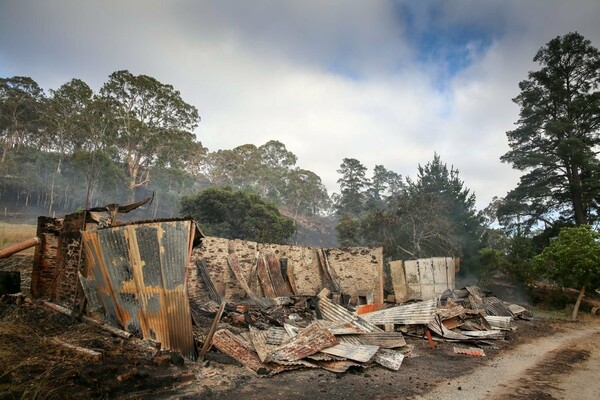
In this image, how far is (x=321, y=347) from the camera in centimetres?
533

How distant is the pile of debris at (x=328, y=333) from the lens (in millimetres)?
5070

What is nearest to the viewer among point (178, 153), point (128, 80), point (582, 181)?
point (582, 181)

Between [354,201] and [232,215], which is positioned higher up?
[354,201]

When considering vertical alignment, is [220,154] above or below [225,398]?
above

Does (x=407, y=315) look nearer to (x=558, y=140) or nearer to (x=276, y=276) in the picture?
(x=276, y=276)

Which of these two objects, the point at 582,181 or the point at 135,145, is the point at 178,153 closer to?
the point at 135,145

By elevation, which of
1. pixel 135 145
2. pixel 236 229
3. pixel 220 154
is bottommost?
pixel 236 229

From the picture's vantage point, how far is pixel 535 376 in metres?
5.32

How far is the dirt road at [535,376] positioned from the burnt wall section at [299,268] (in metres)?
5.50

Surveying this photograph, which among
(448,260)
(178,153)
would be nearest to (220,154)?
(178,153)

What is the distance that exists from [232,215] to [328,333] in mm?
18550

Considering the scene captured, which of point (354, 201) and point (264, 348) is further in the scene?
point (354, 201)

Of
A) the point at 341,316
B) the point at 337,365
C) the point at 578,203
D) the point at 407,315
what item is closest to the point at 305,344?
the point at 337,365

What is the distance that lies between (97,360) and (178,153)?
103 ft
